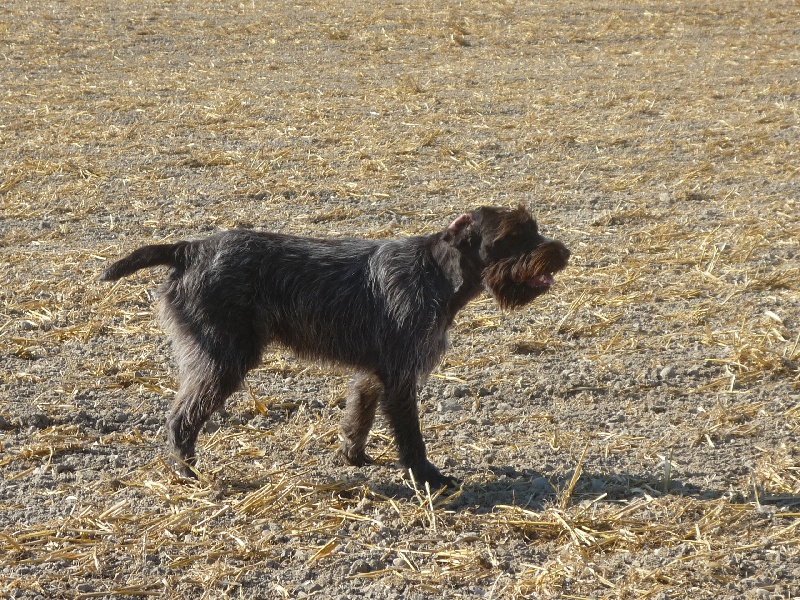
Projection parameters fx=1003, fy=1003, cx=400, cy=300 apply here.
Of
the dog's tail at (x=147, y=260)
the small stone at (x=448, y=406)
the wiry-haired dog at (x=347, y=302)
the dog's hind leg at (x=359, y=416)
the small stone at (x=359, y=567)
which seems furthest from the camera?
the small stone at (x=448, y=406)

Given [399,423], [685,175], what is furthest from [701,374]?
[685,175]

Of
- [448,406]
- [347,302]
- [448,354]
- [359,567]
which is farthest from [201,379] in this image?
[448,354]

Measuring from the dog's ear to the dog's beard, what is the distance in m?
0.26

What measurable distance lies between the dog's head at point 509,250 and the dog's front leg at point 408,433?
2.47 ft

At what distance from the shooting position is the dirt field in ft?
15.9

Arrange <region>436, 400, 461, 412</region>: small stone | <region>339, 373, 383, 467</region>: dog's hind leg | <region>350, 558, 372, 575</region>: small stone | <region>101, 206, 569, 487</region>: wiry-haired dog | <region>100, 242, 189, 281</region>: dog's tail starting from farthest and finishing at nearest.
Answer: <region>436, 400, 461, 412</region>: small stone, <region>339, 373, 383, 467</region>: dog's hind leg, <region>101, 206, 569, 487</region>: wiry-haired dog, <region>100, 242, 189, 281</region>: dog's tail, <region>350, 558, 372, 575</region>: small stone

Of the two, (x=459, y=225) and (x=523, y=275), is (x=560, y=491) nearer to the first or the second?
(x=523, y=275)

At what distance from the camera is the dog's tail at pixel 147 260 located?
17.5ft

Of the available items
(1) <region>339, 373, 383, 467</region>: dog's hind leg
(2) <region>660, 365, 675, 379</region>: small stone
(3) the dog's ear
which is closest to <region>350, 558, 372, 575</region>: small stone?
(1) <region>339, 373, 383, 467</region>: dog's hind leg

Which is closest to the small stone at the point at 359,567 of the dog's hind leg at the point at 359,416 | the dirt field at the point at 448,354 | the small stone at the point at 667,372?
the dirt field at the point at 448,354

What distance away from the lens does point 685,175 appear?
1181 cm

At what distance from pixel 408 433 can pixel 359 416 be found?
0.35 meters

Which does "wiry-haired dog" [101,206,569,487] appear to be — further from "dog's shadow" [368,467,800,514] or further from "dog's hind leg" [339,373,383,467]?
"dog's shadow" [368,467,800,514]

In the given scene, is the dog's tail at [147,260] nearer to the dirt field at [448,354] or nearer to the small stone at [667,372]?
the dirt field at [448,354]
